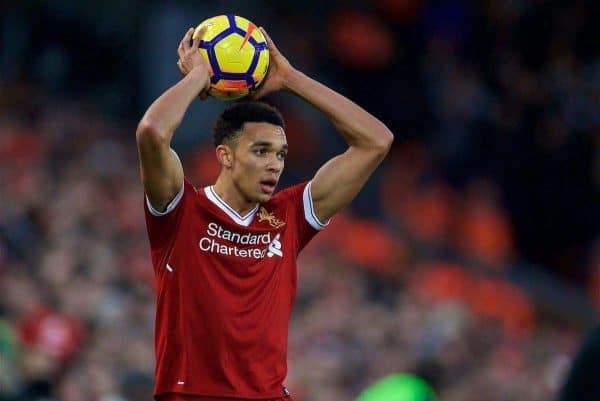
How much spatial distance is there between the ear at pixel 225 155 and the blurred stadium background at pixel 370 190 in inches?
132

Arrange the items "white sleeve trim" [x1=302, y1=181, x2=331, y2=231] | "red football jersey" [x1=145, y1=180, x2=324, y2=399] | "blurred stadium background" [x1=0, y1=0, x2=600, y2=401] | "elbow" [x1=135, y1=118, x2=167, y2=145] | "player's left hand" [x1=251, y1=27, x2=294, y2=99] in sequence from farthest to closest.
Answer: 1. "blurred stadium background" [x1=0, y1=0, x2=600, y2=401]
2. "white sleeve trim" [x1=302, y1=181, x2=331, y2=231]
3. "player's left hand" [x1=251, y1=27, x2=294, y2=99]
4. "red football jersey" [x1=145, y1=180, x2=324, y2=399]
5. "elbow" [x1=135, y1=118, x2=167, y2=145]

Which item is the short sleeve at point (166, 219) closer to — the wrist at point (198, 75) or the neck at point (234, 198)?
the neck at point (234, 198)

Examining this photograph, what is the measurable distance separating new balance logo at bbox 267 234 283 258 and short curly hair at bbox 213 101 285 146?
469 mm

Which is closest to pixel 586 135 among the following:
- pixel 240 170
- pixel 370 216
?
pixel 370 216

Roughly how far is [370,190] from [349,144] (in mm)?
8062

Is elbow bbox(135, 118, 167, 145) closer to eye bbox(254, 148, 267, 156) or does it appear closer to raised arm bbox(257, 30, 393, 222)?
eye bbox(254, 148, 267, 156)

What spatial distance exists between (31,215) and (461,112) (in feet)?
18.1

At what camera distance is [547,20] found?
15625 mm

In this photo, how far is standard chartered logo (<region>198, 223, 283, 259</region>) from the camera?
5.98m

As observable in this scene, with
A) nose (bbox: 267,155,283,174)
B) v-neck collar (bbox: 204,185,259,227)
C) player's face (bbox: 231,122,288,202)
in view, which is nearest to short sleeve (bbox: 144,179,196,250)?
v-neck collar (bbox: 204,185,259,227)

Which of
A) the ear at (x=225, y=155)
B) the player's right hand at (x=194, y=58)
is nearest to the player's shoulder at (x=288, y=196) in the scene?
the ear at (x=225, y=155)

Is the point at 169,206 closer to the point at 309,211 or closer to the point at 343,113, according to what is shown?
the point at 309,211

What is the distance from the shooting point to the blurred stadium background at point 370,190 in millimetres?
10883

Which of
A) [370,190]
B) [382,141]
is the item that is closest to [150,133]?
[382,141]
